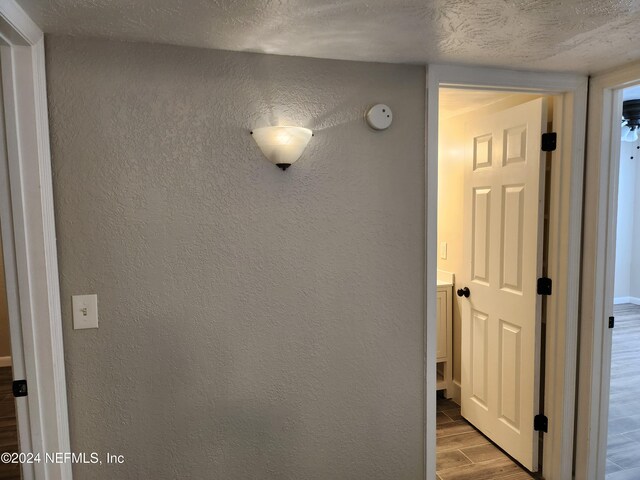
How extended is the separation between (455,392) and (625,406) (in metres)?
1.29

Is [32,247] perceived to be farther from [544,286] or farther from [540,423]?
[540,423]

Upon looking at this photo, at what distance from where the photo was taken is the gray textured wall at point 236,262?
1565mm

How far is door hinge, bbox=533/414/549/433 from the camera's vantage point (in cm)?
235

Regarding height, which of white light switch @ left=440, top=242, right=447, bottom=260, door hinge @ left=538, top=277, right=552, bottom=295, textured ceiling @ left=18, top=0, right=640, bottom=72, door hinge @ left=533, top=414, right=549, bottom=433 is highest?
textured ceiling @ left=18, top=0, right=640, bottom=72

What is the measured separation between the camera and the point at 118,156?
157 centimetres

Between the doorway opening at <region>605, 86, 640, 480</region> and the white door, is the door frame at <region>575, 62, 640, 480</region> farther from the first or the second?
the white door

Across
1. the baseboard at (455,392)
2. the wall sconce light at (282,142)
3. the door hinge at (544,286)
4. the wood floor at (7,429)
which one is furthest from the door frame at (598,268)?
the wood floor at (7,429)

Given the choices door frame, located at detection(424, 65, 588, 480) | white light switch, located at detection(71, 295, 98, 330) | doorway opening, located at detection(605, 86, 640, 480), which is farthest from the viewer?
doorway opening, located at detection(605, 86, 640, 480)

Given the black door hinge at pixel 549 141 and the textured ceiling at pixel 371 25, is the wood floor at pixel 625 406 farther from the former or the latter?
the textured ceiling at pixel 371 25

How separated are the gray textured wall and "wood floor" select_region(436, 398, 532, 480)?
668 mm

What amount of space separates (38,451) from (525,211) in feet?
8.05

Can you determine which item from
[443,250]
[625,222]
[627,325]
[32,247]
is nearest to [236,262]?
[32,247]

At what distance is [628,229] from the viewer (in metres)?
6.29

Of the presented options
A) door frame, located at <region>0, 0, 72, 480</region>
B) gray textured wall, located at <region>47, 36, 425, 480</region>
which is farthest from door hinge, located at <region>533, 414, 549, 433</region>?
door frame, located at <region>0, 0, 72, 480</region>
